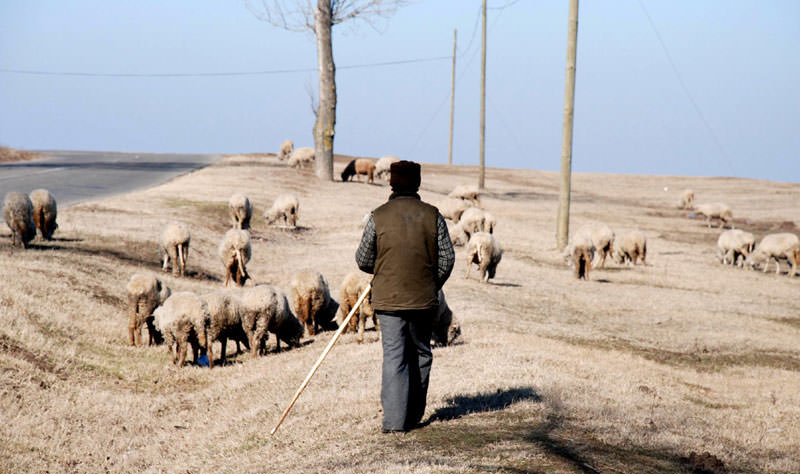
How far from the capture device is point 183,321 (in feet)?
41.9

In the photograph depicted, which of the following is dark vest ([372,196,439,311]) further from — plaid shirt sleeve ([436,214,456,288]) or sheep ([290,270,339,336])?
sheep ([290,270,339,336])

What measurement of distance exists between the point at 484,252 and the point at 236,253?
603 centimetres

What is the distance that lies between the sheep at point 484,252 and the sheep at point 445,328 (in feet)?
24.3

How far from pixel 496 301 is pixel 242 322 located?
704 centimetres

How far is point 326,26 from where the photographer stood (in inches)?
1726

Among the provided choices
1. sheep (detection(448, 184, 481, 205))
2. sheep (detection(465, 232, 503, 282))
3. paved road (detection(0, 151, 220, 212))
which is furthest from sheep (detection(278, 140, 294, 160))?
sheep (detection(465, 232, 503, 282))

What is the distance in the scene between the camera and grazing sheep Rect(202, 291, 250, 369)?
1299cm

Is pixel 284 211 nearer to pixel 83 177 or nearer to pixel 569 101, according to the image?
pixel 569 101

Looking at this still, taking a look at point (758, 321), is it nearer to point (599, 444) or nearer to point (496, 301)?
point (496, 301)

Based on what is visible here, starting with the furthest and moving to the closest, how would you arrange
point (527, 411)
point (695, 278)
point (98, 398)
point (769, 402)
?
point (695, 278) < point (769, 402) < point (98, 398) < point (527, 411)

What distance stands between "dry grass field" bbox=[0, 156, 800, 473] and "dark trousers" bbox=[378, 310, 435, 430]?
257mm

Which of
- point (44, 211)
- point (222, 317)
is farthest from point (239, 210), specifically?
point (222, 317)

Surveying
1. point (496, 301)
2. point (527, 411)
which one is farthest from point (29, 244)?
point (527, 411)

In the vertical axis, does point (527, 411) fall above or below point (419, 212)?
below
